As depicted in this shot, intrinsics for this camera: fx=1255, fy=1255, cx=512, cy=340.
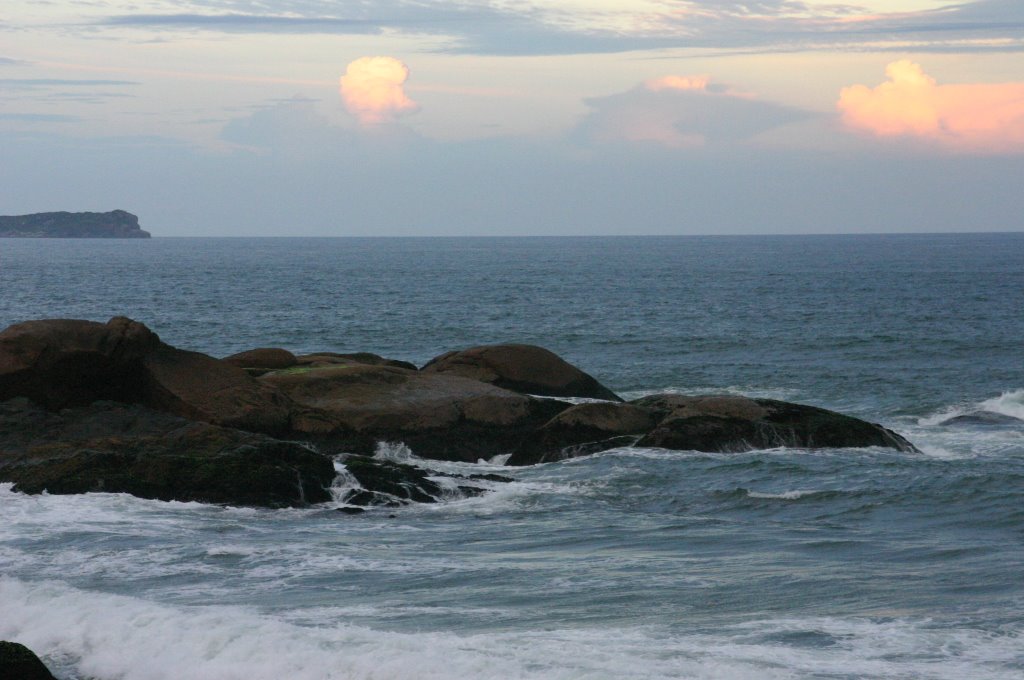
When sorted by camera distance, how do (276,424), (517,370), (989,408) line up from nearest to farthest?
1. (276,424)
2. (517,370)
3. (989,408)

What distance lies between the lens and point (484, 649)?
1149cm

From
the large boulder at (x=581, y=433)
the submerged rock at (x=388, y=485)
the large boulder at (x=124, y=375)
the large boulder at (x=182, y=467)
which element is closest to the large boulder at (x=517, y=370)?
the large boulder at (x=581, y=433)

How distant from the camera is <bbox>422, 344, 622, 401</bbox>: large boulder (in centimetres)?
2800

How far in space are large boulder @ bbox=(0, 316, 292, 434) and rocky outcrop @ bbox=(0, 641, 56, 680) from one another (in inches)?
491

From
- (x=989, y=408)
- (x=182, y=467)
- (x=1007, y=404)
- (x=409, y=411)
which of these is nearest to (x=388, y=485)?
(x=182, y=467)

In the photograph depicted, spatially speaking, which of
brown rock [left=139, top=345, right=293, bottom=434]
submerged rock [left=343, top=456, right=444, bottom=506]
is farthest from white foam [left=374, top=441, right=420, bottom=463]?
submerged rock [left=343, top=456, right=444, bottom=506]

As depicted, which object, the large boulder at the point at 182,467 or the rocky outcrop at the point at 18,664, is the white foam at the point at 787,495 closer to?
the large boulder at the point at 182,467

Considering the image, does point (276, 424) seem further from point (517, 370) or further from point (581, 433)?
point (517, 370)

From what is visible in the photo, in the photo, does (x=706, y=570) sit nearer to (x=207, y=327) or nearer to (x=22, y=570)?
(x=22, y=570)

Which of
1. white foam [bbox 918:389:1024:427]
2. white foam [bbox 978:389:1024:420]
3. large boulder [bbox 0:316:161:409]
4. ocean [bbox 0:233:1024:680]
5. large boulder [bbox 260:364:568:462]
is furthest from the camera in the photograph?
white foam [bbox 978:389:1024:420]

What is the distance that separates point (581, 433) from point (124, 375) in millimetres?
8545

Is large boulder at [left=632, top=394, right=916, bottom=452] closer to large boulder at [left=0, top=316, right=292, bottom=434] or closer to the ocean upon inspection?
the ocean

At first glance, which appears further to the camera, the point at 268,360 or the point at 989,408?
the point at 989,408

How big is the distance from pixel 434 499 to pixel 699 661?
883cm
